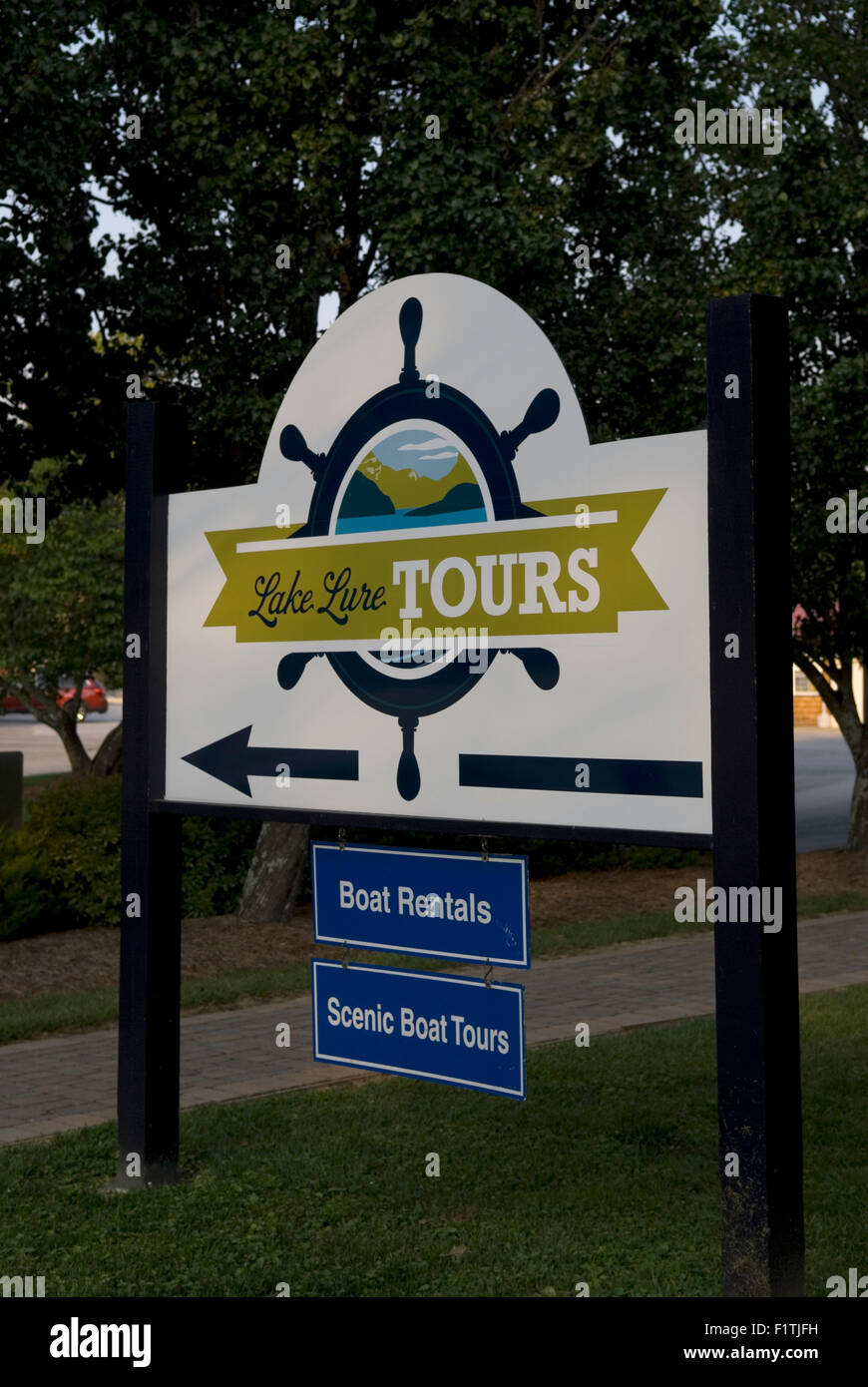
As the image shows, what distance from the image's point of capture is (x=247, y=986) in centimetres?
1022

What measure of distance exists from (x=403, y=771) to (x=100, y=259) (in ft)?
26.4

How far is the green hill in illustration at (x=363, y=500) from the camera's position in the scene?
5723 mm

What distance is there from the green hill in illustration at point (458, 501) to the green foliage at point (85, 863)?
24.9 feet

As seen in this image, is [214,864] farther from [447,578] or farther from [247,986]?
[447,578]

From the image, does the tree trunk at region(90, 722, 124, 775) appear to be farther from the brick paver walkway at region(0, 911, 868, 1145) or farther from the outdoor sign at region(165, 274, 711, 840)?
the outdoor sign at region(165, 274, 711, 840)

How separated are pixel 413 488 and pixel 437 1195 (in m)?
2.72

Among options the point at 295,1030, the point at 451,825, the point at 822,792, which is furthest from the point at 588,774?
the point at 822,792

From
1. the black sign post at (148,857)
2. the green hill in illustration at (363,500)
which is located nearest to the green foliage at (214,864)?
the black sign post at (148,857)

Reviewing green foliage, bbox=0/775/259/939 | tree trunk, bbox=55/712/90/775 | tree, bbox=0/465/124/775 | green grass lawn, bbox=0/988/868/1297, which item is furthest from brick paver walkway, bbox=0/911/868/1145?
tree trunk, bbox=55/712/90/775

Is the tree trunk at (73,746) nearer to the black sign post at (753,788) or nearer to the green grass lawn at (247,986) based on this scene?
the green grass lawn at (247,986)

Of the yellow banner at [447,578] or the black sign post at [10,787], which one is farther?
the black sign post at [10,787]

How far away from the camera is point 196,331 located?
1265 cm
